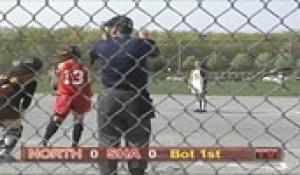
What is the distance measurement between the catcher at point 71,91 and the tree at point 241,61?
827 mm

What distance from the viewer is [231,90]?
4.85 metres

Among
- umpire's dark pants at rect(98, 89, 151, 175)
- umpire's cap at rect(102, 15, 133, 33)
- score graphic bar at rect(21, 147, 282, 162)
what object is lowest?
score graphic bar at rect(21, 147, 282, 162)

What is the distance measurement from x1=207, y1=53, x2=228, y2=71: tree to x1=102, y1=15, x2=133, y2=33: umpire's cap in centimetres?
48

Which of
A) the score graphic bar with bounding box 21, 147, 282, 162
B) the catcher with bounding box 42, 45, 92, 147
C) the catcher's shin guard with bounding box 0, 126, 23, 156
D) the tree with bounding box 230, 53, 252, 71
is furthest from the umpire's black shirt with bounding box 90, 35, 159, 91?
the catcher's shin guard with bounding box 0, 126, 23, 156

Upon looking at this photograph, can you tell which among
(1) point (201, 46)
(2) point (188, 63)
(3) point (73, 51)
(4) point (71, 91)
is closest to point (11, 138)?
(4) point (71, 91)

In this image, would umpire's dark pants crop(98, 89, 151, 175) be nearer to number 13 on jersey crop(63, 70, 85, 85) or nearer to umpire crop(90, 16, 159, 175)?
umpire crop(90, 16, 159, 175)

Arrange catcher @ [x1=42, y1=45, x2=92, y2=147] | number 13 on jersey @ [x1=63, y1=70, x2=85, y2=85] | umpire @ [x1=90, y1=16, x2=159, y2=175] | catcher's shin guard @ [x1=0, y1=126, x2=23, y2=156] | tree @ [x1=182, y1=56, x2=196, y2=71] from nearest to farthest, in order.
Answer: tree @ [x1=182, y1=56, x2=196, y2=71], umpire @ [x1=90, y1=16, x2=159, y2=175], catcher @ [x1=42, y1=45, x2=92, y2=147], number 13 on jersey @ [x1=63, y1=70, x2=85, y2=85], catcher's shin guard @ [x1=0, y1=126, x2=23, y2=156]

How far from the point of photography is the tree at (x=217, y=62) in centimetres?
390

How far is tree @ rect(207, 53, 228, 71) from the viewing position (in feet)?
12.8

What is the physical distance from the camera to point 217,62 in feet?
13.1

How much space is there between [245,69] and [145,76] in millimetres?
719

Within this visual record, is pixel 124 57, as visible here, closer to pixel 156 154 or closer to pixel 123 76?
pixel 123 76

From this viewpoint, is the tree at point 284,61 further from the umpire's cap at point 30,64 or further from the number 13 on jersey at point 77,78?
the number 13 on jersey at point 77,78

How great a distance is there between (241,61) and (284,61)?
0.91 feet
